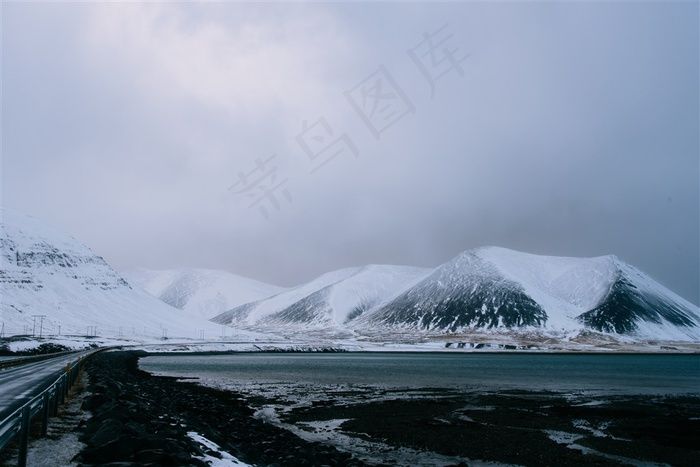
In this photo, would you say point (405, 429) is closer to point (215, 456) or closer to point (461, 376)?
point (215, 456)

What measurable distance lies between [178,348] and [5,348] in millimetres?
75532

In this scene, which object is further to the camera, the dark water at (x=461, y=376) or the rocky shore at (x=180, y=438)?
the dark water at (x=461, y=376)

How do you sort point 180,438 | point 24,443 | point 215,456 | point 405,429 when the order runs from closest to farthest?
point 24,443 < point 215,456 < point 180,438 < point 405,429

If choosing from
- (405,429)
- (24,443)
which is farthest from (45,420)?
(405,429)

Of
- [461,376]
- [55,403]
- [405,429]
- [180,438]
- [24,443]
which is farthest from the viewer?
[461,376]

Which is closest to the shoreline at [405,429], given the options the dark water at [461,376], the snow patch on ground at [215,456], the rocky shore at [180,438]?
the rocky shore at [180,438]

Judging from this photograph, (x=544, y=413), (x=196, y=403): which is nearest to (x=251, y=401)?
(x=196, y=403)

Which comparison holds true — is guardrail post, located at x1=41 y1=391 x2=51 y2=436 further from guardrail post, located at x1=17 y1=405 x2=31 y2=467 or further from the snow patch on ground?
guardrail post, located at x1=17 y1=405 x2=31 y2=467

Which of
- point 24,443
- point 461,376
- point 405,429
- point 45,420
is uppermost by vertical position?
point 24,443

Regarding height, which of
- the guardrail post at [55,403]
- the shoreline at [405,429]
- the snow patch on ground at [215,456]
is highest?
the guardrail post at [55,403]

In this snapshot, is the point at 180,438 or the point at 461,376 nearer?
the point at 180,438

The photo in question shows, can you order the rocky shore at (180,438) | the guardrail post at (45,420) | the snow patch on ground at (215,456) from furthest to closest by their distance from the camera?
the guardrail post at (45,420)
the snow patch on ground at (215,456)
the rocky shore at (180,438)

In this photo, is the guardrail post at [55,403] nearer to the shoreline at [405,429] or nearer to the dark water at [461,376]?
the shoreline at [405,429]

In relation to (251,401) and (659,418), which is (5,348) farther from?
(659,418)
